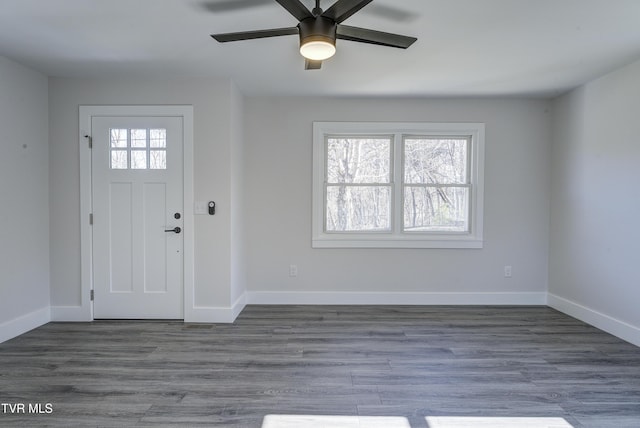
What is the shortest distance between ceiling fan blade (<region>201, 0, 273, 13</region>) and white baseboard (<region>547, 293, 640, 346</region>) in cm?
Answer: 397

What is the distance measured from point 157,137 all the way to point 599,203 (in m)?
4.49

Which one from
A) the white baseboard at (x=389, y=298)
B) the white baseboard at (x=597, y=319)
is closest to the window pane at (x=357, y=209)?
the white baseboard at (x=389, y=298)

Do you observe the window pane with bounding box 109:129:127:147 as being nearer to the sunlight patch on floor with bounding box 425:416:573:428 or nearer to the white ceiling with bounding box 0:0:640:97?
the white ceiling with bounding box 0:0:640:97

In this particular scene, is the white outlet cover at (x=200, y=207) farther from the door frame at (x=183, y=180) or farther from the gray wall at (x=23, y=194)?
the gray wall at (x=23, y=194)

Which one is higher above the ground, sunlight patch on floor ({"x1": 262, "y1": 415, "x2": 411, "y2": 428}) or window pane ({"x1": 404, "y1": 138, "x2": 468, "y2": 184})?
window pane ({"x1": 404, "y1": 138, "x2": 468, "y2": 184})

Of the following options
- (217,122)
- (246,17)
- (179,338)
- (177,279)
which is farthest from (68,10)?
(179,338)

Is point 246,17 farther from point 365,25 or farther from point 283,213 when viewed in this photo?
point 283,213

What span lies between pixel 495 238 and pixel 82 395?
4.18 m

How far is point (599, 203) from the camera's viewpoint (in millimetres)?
3393

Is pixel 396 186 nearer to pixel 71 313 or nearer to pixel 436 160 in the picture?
pixel 436 160

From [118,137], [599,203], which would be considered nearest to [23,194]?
[118,137]

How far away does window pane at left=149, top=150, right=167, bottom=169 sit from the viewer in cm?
346

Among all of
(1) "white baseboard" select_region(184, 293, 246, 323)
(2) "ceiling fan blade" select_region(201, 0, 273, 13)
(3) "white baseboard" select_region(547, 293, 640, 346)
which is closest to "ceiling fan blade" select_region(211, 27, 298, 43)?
(2) "ceiling fan blade" select_region(201, 0, 273, 13)

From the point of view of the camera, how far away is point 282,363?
101 inches
